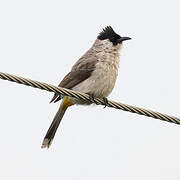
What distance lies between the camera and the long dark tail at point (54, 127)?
7909 mm

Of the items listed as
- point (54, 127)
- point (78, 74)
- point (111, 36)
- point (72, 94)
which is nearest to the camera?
point (72, 94)

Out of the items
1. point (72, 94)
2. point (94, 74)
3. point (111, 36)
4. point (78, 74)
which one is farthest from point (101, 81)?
point (72, 94)

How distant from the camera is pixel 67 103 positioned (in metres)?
7.75

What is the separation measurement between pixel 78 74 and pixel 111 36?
98 cm

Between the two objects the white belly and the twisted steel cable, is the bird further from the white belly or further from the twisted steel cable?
the twisted steel cable

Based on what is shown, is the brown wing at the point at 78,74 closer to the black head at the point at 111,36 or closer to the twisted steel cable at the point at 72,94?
the black head at the point at 111,36

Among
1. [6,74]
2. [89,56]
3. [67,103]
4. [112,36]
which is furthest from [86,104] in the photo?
[6,74]

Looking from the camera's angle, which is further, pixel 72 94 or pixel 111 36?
pixel 111 36

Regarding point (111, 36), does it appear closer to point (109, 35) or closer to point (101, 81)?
point (109, 35)

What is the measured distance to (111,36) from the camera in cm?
841

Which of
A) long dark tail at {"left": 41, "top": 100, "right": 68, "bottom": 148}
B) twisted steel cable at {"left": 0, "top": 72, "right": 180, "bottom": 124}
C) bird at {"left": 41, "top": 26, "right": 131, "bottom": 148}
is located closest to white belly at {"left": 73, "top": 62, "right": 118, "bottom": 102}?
bird at {"left": 41, "top": 26, "right": 131, "bottom": 148}

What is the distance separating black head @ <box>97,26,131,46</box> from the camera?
27.1ft

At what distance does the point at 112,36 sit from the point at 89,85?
1.23 meters

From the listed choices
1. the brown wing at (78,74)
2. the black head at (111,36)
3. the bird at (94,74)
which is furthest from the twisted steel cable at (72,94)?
the black head at (111,36)
